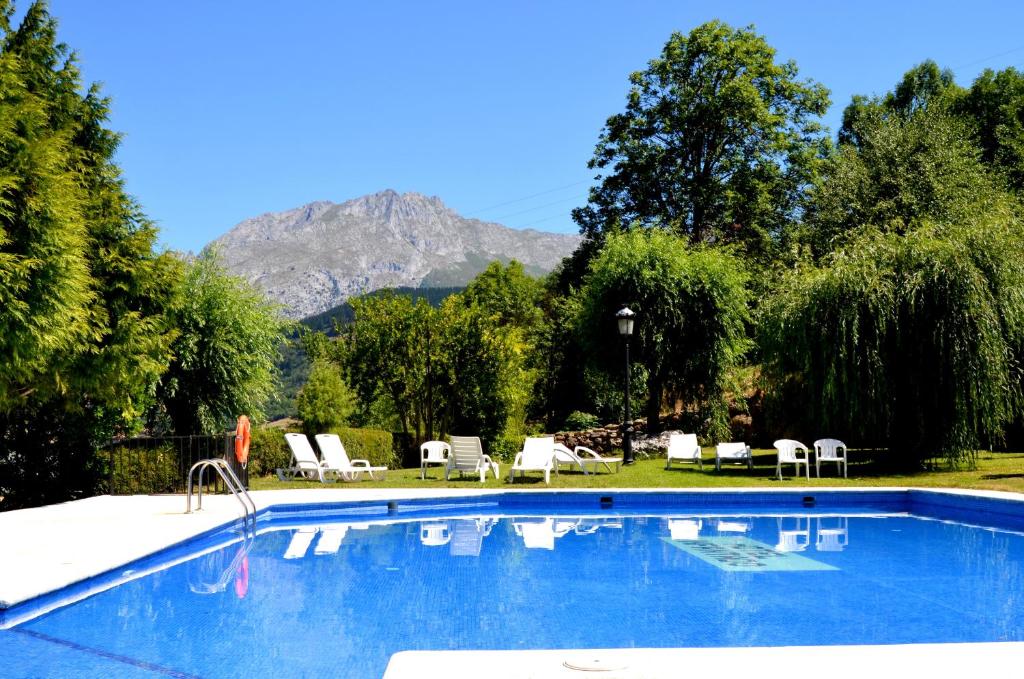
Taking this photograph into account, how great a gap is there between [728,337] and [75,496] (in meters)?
15.7

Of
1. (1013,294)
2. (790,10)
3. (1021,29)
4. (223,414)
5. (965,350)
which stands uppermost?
(1021,29)

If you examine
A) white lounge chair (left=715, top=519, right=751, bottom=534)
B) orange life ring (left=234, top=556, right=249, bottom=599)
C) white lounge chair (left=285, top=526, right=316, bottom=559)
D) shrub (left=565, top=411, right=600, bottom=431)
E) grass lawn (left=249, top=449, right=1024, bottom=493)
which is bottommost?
orange life ring (left=234, top=556, right=249, bottom=599)

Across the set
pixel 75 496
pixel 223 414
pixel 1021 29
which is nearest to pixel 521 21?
pixel 223 414

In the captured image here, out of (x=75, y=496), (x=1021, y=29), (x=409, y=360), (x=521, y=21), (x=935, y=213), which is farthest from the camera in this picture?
(x=1021, y=29)

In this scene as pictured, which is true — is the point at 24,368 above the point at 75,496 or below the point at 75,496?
above

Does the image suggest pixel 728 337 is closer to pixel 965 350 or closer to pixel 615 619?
pixel 965 350

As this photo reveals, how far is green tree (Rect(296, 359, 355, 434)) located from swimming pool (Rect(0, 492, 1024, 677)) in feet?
31.9

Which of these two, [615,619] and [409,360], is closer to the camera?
[615,619]

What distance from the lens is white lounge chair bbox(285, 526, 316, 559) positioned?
10125mm

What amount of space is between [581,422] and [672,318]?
608 centimetres

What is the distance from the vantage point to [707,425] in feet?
77.6

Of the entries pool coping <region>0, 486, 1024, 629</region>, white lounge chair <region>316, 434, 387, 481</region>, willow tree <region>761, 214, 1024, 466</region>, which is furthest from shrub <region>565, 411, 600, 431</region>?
pool coping <region>0, 486, 1024, 629</region>

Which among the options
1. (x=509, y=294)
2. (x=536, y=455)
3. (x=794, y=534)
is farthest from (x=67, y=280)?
(x=509, y=294)

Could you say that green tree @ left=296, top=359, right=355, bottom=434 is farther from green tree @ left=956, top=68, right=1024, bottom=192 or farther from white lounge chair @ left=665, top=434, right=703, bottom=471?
green tree @ left=956, top=68, right=1024, bottom=192
